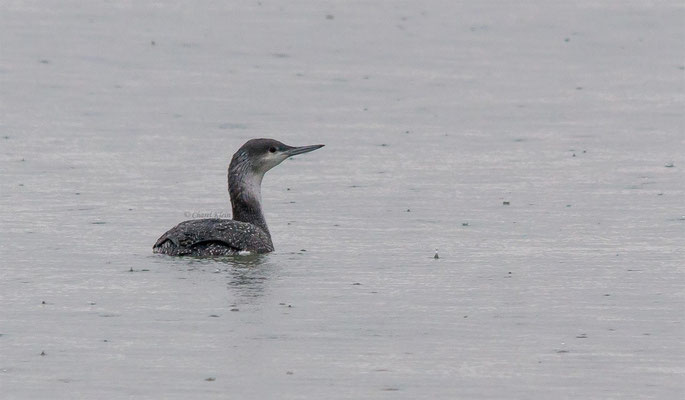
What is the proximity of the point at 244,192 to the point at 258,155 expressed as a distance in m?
0.37

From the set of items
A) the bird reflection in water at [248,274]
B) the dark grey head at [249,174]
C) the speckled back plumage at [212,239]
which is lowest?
the bird reflection in water at [248,274]

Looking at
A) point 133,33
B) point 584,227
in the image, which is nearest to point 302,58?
point 133,33

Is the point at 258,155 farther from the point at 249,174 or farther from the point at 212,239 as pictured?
the point at 212,239

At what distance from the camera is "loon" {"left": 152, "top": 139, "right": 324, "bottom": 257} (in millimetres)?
13133

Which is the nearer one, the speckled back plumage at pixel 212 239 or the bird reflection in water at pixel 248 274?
the bird reflection in water at pixel 248 274

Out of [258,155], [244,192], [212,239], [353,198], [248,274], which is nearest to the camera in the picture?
[248,274]

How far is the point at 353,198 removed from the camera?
16.0 metres

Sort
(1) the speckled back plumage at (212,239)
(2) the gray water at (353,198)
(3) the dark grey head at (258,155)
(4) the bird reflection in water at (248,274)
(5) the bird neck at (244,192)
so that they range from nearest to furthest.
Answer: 1. (2) the gray water at (353,198)
2. (4) the bird reflection in water at (248,274)
3. (1) the speckled back plumage at (212,239)
4. (5) the bird neck at (244,192)
5. (3) the dark grey head at (258,155)

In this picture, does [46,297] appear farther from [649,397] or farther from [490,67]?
[490,67]

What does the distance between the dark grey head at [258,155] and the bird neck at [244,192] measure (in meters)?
0.04

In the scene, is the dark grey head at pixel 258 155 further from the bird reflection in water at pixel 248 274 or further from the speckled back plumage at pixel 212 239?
the bird reflection in water at pixel 248 274

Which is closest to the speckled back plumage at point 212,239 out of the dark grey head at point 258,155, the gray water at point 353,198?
the gray water at point 353,198

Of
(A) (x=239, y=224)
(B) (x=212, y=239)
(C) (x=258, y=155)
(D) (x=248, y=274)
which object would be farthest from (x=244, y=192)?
(D) (x=248, y=274)

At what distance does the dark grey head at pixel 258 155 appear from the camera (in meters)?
14.5
